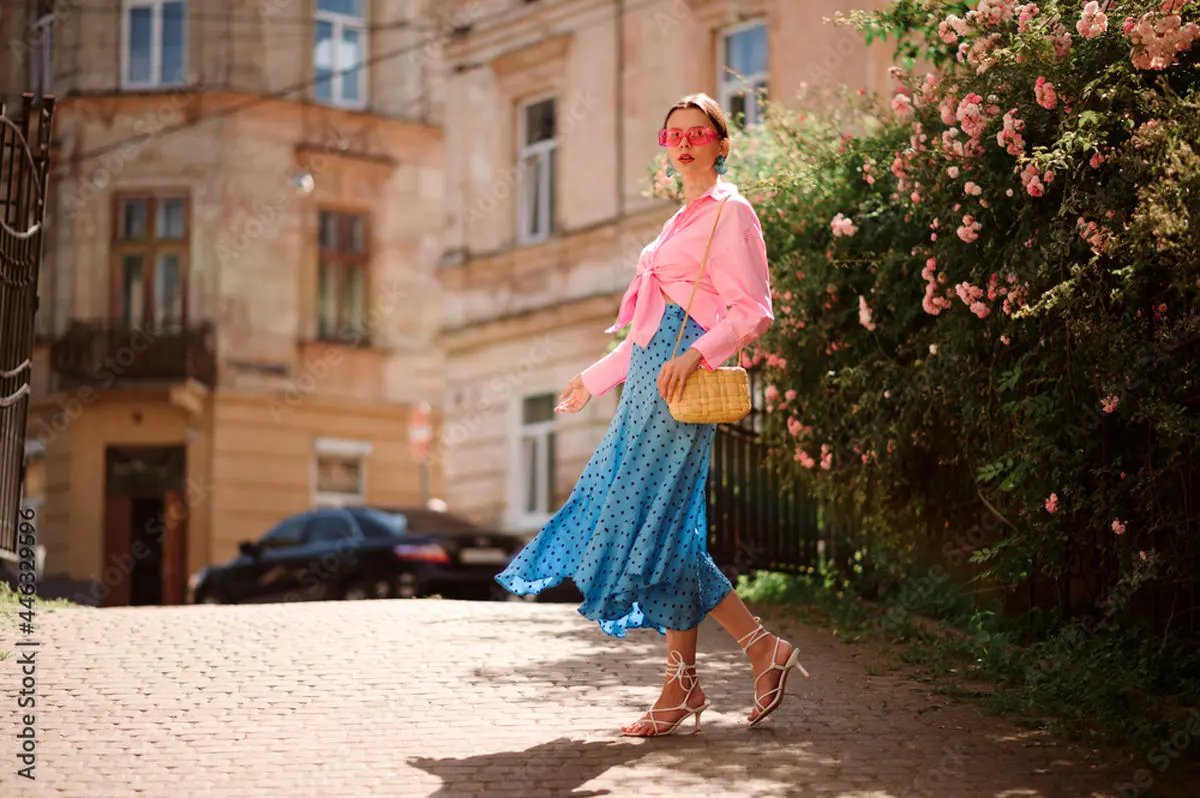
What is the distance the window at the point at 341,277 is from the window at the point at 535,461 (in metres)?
8.03

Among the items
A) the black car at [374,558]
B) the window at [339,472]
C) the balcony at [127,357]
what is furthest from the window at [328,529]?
the window at [339,472]

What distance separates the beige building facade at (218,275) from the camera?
30.1 m

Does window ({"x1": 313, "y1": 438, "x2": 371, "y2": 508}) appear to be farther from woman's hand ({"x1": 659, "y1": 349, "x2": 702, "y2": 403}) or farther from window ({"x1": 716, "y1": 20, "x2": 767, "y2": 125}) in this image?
woman's hand ({"x1": 659, "y1": 349, "x2": 702, "y2": 403})

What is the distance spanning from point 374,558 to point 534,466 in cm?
808

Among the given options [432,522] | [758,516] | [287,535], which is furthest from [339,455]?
[758,516]

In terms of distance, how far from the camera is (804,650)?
355 inches

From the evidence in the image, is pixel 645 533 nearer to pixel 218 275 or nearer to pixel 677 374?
pixel 677 374

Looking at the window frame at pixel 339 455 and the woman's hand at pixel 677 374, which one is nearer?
the woman's hand at pixel 677 374

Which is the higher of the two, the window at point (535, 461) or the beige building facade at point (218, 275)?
the beige building facade at point (218, 275)

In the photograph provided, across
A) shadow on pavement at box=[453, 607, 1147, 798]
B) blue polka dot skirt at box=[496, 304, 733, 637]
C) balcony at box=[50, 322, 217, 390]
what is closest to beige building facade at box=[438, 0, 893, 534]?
balcony at box=[50, 322, 217, 390]

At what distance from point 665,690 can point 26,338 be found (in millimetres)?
4663

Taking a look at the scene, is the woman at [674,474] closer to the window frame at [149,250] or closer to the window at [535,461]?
the window at [535,461]

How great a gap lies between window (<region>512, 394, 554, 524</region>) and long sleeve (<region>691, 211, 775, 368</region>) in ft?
58.5

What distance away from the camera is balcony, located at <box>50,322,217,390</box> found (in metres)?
30.1
